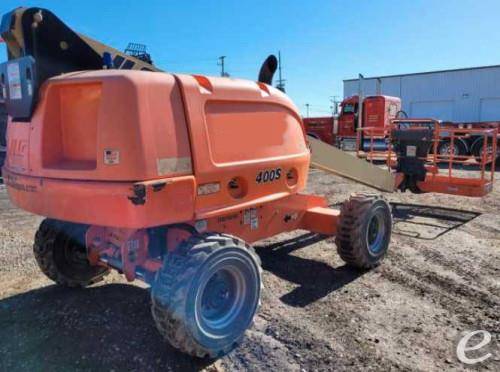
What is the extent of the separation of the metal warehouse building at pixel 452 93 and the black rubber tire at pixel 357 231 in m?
27.1

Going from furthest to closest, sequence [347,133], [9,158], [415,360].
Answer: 1. [347,133]
2. [9,158]
3. [415,360]

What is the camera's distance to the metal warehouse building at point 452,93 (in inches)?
1242

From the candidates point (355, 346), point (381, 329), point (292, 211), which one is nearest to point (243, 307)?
point (355, 346)

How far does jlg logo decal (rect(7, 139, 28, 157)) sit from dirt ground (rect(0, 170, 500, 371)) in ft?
4.73

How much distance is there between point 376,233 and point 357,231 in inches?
24.3

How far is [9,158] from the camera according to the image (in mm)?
3684

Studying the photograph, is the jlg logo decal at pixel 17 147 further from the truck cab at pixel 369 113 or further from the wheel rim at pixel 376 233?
the truck cab at pixel 369 113

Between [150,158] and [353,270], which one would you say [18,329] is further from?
[353,270]

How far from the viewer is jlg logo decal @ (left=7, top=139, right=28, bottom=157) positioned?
3393 mm

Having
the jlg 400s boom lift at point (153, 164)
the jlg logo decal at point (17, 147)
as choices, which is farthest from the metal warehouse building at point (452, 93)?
the jlg logo decal at point (17, 147)

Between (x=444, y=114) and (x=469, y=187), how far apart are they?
2831 centimetres

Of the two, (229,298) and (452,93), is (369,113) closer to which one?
(452,93)

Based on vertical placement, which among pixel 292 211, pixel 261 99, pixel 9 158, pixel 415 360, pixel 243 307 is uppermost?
pixel 261 99

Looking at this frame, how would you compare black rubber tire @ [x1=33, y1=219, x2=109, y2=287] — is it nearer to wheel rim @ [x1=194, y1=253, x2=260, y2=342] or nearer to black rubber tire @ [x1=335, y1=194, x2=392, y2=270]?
wheel rim @ [x1=194, y1=253, x2=260, y2=342]
